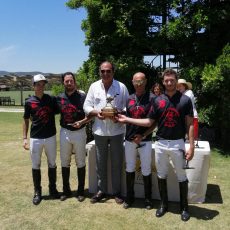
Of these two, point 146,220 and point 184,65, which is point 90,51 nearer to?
point 184,65

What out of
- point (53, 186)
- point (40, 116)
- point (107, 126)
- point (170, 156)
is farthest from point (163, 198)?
point (40, 116)

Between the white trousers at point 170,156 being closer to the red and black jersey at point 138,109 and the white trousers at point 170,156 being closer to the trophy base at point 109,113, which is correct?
the red and black jersey at point 138,109

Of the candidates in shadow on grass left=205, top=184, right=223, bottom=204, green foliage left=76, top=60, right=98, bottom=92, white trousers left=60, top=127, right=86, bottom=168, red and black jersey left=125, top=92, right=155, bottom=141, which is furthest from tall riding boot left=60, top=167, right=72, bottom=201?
green foliage left=76, top=60, right=98, bottom=92

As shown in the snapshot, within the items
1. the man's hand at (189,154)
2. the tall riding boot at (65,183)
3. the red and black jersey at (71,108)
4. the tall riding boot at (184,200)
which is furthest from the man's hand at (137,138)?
the tall riding boot at (65,183)

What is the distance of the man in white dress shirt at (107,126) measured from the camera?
5.54 metres

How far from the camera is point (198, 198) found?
5691 millimetres

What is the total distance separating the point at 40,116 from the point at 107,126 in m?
1.04

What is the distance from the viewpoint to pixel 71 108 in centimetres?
568

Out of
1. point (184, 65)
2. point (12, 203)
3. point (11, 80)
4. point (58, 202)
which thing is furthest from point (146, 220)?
point (11, 80)

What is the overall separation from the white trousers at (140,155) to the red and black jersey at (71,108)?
0.88 m

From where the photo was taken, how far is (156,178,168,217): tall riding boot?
5.18 meters

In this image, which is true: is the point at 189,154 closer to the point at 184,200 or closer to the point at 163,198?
the point at 184,200

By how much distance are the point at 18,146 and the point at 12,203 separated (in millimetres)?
5028

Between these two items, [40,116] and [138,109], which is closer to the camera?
[138,109]
